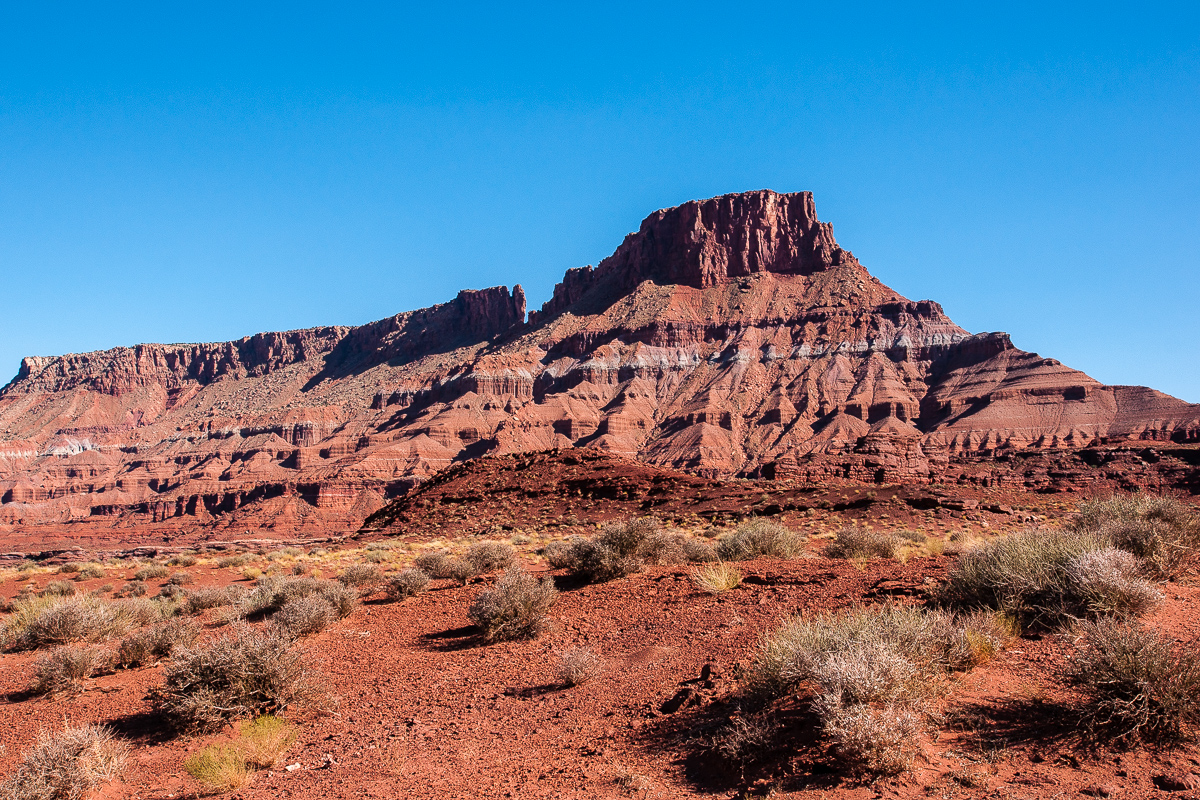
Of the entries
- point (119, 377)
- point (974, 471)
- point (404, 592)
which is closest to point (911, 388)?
point (974, 471)

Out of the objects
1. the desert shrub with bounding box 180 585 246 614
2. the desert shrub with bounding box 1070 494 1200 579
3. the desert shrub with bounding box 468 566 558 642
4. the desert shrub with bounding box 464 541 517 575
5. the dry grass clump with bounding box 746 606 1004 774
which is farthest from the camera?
the desert shrub with bounding box 464 541 517 575

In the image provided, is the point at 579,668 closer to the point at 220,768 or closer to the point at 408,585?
the point at 220,768

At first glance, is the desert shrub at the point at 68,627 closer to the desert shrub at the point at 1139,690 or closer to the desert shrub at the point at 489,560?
the desert shrub at the point at 489,560

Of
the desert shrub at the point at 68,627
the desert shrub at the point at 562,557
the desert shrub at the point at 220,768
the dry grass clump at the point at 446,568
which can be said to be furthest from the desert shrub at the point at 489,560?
the desert shrub at the point at 220,768

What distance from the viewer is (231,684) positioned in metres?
7.91

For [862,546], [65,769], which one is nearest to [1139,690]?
[65,769]

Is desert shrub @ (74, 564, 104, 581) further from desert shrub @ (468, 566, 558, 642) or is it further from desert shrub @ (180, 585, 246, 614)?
desert shrub @ (468, 566, 558, 642)

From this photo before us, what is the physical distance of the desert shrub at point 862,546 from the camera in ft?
43.7

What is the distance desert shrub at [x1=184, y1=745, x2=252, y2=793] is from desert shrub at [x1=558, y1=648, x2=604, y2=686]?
315 cm

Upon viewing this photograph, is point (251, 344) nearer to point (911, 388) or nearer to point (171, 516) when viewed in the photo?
point (171, 516)

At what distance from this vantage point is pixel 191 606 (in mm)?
15344

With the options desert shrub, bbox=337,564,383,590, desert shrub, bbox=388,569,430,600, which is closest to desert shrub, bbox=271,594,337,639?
desert shrub, bbox=388,569,430,600

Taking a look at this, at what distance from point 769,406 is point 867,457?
2220 inches

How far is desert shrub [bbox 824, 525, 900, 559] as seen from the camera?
43.7 feet
